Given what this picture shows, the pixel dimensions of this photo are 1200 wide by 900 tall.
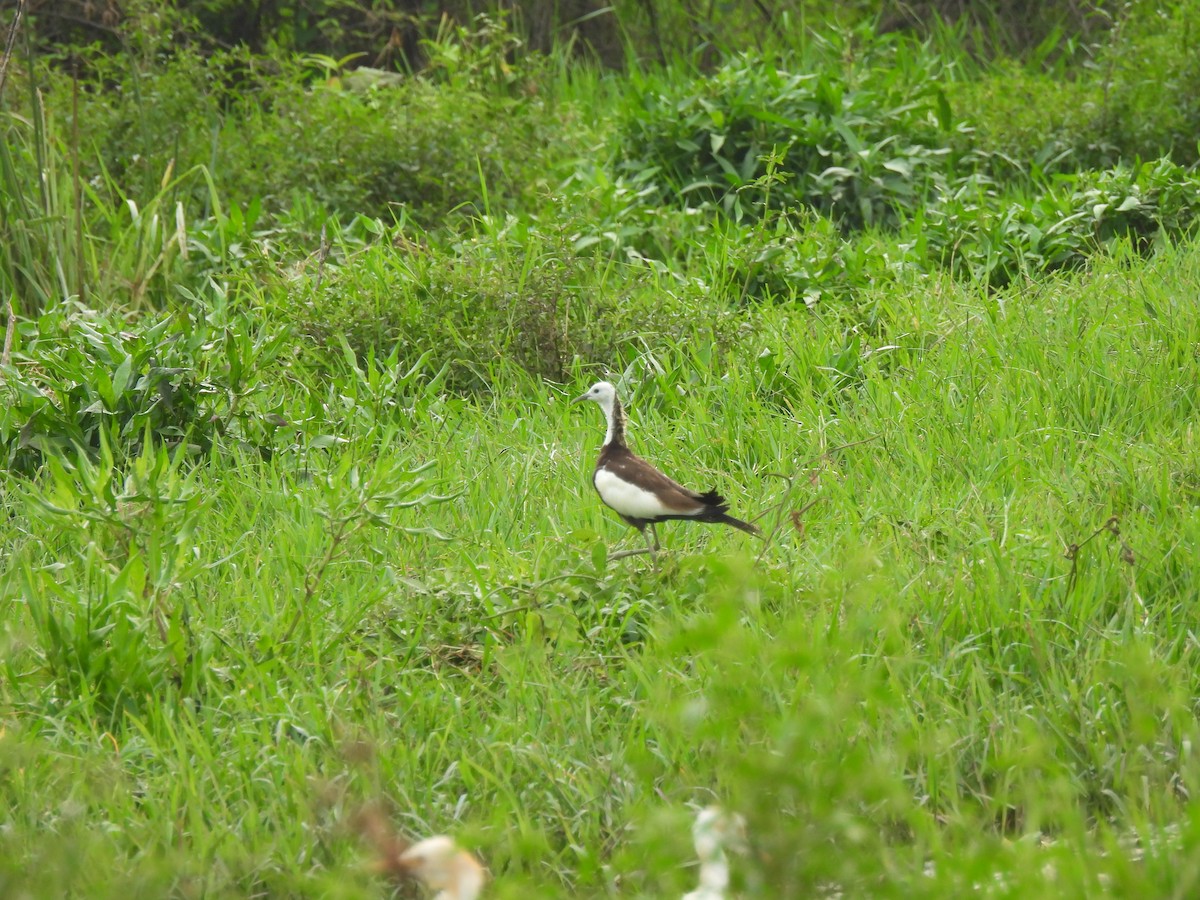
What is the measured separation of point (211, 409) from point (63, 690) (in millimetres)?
1657

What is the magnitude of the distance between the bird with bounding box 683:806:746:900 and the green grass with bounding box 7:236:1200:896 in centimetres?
3

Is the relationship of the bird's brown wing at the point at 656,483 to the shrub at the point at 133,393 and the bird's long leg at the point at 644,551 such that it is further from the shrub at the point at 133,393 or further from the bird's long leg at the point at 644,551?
the shrub at the point at 133,393

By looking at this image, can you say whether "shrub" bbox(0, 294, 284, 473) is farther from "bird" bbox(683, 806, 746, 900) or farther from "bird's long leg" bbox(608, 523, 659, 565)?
"bird" bbox(683, 806, 746, 900)

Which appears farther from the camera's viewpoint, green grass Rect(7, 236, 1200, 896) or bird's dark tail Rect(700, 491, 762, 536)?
bird's dark tail Rect(700, 491, 762, 536)

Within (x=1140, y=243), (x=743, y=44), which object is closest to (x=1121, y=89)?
(x=1140, y=243)

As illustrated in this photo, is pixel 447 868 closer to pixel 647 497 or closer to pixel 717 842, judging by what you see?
pixel 717 842

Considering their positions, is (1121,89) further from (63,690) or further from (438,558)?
(63,690)

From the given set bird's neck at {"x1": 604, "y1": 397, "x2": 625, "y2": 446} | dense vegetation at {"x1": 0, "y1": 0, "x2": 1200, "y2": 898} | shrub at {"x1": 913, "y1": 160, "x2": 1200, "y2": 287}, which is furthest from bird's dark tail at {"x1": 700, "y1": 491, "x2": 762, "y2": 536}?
shrub at {"x1": 913, "y1": 160, "x2": 1200, "y2": 287}

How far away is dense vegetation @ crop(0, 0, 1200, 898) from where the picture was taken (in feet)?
9.09

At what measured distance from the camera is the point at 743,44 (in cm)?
963

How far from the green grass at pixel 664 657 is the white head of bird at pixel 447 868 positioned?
169 millimetres

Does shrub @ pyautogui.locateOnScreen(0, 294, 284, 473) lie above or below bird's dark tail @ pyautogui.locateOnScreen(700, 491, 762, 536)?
below

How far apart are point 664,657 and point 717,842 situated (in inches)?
50.7

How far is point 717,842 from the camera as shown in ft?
6.64
